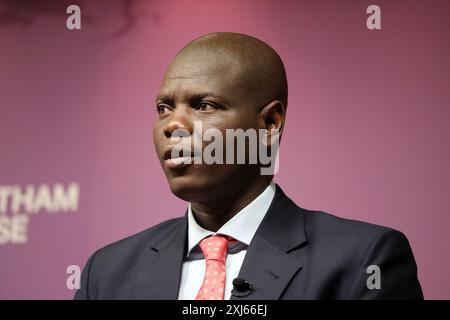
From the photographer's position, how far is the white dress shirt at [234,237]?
173 centimetres

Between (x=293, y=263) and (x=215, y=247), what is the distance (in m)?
0.19

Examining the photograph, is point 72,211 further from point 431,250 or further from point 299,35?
point 431,250

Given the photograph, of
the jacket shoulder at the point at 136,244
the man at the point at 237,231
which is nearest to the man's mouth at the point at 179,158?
the man at the point at 237,231

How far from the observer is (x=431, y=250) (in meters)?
2.71

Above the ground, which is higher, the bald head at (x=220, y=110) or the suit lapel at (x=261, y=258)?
the bald head at (x=220, y=110)

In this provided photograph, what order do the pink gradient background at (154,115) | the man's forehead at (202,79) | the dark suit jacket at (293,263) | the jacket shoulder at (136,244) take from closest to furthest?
the dark suit jacket at (293,263)
the man's forehead at (202,79)
the jacket shoulder at (136,244)
the pink gradient background at (154,115)

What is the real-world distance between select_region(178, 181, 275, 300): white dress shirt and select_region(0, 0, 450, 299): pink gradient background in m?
1.00

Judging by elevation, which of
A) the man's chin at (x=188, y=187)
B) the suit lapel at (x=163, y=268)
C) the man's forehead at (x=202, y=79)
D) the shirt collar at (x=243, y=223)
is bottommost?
the suit lapel at (x=163, y=268)

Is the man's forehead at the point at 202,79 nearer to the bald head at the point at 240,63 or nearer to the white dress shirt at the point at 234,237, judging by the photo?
the bald head at the point at 240,63

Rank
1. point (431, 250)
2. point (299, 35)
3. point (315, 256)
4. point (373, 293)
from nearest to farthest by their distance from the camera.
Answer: point (373, 293) → point (315, 256) → point (431, 250) → point (299, 35)

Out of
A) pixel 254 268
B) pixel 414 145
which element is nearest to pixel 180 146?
pixel 254 268

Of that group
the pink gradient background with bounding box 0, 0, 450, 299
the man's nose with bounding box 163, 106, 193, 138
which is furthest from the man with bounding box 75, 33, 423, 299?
the pink gradient background with bounding box 0, 0, 450, 299

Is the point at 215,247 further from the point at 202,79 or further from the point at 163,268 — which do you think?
the point at 202,79

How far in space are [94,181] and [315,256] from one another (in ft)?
4.97
